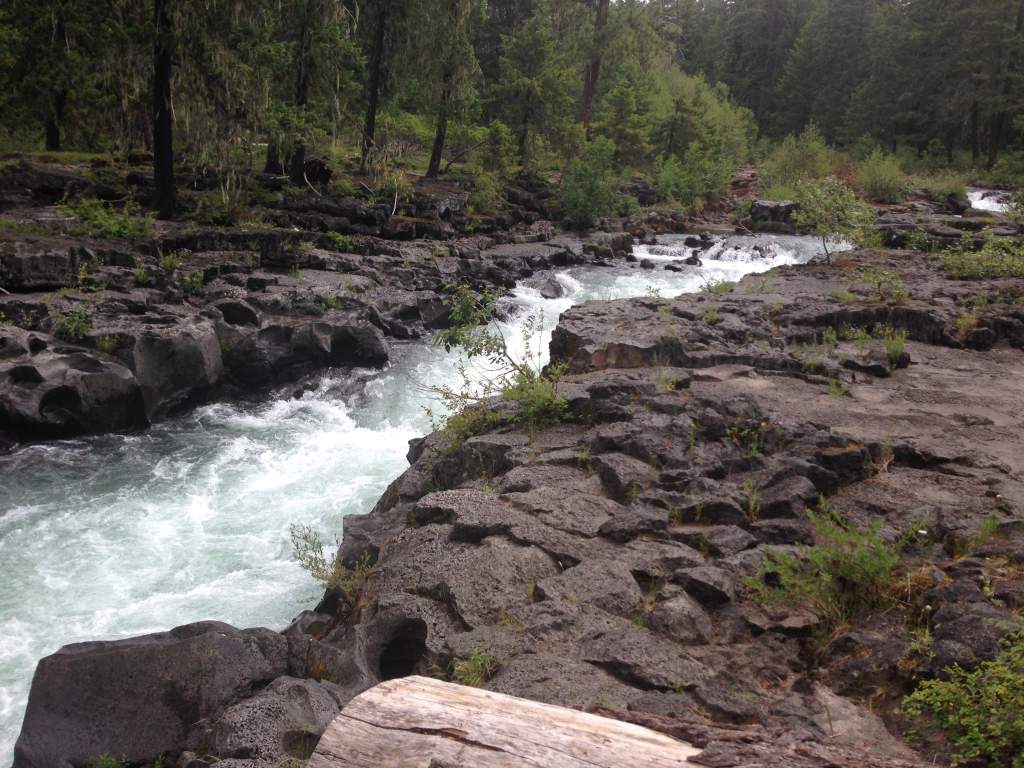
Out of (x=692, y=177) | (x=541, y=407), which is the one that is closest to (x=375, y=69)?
(x=692, y=177)

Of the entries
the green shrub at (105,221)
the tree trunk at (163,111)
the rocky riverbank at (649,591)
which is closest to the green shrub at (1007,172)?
the rocky riverbank at (649,591)

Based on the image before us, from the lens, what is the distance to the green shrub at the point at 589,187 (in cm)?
2927

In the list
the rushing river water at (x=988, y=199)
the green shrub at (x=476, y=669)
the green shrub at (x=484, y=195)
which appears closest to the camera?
the green shrub at (x=476, y=669)

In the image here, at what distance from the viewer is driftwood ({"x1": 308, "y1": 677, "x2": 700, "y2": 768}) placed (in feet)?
9.99

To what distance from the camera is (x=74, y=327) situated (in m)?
12.1

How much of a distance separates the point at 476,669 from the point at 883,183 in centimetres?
3423

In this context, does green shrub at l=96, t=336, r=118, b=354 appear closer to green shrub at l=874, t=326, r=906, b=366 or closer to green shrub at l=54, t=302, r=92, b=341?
green shrub at l=54, t=302, r=92, b=341

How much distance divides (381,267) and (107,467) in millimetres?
9487

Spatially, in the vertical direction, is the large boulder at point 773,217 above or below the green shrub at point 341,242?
above

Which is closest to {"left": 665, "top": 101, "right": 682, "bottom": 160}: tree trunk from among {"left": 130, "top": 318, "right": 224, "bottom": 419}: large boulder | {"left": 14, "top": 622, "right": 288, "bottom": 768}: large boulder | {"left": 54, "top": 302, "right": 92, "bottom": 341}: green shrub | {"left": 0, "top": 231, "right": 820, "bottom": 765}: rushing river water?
{"left": 0, "top": 231, "right": 820, "bottom": 765}: rushing river water

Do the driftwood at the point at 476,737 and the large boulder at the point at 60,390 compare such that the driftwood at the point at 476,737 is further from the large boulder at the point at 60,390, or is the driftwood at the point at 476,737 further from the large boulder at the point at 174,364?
the large boulder at the point at 174,364

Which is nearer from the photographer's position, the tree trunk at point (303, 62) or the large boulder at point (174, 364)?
the large boulder at point (174, 364)

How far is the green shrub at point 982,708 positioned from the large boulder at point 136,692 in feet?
11.9

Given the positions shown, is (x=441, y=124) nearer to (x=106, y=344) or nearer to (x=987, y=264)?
(x=106, y=344)
